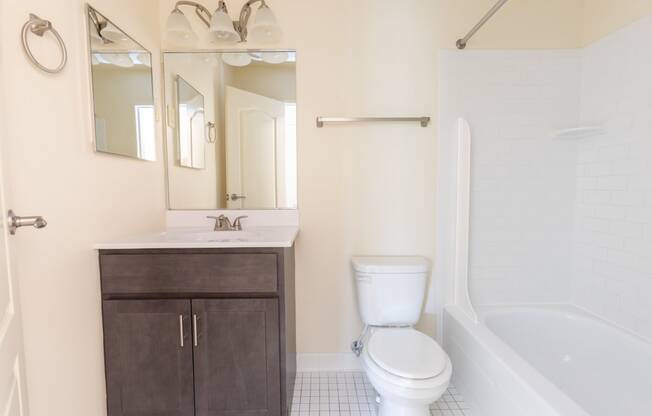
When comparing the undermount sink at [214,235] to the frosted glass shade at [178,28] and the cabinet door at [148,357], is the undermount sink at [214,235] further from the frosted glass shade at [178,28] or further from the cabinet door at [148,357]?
the frosted glass shade at [178,28]

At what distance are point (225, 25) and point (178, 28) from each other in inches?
9.7

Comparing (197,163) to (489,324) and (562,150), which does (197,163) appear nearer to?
(489,324)

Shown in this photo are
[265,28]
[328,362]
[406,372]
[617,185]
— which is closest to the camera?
[406,372]

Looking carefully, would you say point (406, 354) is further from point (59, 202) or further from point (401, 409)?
point (59, 202)

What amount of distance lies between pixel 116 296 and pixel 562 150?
2.34m

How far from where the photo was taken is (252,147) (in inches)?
73.2

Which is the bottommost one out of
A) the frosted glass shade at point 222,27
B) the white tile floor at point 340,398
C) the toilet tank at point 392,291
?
the white tile floor at point 340,398

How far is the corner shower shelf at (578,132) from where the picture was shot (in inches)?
63.9

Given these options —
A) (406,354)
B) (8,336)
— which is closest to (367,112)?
(406,354)

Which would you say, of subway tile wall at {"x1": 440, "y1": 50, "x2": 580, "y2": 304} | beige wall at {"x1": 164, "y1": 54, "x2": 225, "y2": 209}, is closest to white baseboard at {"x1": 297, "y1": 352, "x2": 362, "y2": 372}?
subway tile wall at {"x1": 440, "y1": 50, "x2": 580, "y2": 304}

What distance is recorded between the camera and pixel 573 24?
177cm

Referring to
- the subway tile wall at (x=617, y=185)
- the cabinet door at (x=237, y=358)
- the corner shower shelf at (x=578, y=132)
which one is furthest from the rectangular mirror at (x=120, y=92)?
the subway tile wall at (x=617, y=185)

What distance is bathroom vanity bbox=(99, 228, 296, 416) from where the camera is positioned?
4.28 ft

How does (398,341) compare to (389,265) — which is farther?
(389,265)
